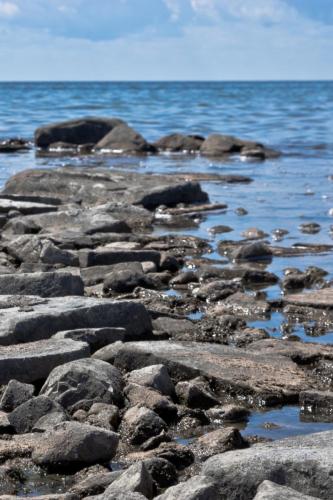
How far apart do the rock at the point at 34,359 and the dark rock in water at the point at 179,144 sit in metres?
20.9

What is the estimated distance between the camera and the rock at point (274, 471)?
4527 millimetres

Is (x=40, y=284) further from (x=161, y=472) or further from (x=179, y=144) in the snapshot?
(x=179, y=144)

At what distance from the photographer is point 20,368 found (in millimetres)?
6332

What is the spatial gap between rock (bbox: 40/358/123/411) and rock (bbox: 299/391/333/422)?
1048mm

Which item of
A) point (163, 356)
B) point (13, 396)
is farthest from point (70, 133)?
point (13, 396)

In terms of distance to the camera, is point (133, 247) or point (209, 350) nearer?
point (209, 350)

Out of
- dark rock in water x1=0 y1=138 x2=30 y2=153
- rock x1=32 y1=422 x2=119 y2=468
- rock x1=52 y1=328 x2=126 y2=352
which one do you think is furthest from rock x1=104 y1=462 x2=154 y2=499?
dark rock in water x1=0 y1=138 x2=30 y2=153

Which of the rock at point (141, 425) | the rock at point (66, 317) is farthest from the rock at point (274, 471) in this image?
the rock at point (66, 317)

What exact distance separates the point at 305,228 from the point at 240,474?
8898 mm

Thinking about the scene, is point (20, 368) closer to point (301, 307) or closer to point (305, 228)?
point (301, 307)

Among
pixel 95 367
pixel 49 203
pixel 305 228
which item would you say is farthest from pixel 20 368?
pixel 49 203

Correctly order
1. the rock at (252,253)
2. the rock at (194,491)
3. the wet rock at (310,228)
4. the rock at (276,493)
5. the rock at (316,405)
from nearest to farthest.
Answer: the rock at (276,493), the rock at (194,491), the rock at (316,405), the rock at (252,253), the wet rock at (310,228)

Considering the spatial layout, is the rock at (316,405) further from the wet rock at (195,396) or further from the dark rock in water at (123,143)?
the dark rock in water at (123,143)

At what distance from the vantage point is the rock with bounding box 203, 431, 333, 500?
4527 mm
